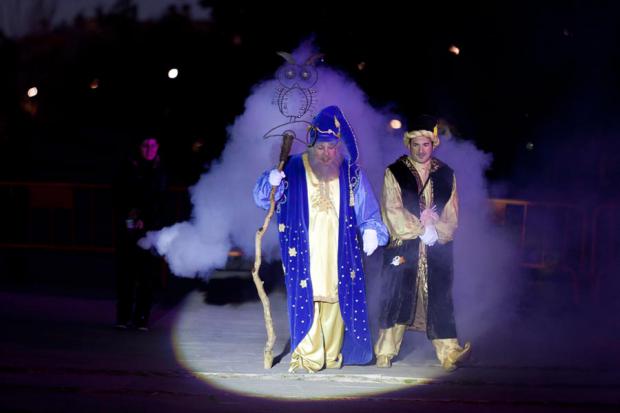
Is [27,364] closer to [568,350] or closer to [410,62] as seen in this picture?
[568,350]

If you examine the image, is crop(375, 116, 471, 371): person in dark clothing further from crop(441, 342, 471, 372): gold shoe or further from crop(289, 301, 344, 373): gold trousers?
crop(289, 301, 344, 373): gold trousers

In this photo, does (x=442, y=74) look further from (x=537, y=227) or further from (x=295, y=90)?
(x=295, y=90)

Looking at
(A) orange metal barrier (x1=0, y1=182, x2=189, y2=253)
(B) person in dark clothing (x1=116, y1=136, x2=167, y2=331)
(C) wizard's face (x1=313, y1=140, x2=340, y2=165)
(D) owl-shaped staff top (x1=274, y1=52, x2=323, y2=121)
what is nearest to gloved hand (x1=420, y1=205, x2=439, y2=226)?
(C) wizard's face (x1=313, y1=140, x2=340, y2=165)

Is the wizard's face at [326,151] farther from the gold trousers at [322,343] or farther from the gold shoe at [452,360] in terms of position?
the gold shoe at [452,360]

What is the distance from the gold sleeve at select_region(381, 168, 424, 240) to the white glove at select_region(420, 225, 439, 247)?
32 mm

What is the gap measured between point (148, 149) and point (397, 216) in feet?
8.00

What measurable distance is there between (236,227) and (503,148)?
14.2ft

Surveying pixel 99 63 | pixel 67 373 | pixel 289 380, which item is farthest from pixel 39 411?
pixel 99 63

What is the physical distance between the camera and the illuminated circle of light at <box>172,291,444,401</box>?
6148 mm

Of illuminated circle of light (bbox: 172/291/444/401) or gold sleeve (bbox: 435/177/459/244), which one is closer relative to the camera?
illuminated circle of light (bbox: 172/291/444/401)

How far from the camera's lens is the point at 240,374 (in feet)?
21.3

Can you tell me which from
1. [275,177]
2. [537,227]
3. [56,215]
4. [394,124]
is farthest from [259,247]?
[56,215]

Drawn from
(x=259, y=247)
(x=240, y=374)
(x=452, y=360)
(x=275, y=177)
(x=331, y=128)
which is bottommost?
(x=240, y=374)

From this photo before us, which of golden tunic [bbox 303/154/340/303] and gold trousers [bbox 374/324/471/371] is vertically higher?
golden tunic [bbox 303/154/340/303]
